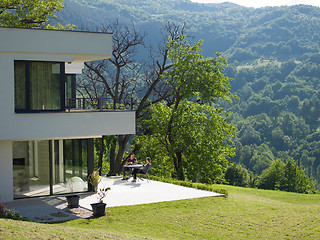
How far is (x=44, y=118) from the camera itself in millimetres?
17812

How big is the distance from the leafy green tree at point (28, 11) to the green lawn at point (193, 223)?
64.1ft

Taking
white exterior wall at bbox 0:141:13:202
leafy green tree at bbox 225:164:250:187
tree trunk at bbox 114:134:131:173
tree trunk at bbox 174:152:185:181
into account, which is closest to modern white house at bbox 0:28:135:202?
white exterior wall at bbox 0:141:13:202

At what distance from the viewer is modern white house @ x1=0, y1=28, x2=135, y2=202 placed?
57.1 feet

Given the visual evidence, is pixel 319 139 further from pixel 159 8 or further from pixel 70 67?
pixel 70 67

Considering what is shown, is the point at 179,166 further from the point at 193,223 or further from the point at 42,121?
the point at 193,223

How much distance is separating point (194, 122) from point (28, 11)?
14691 millimetres

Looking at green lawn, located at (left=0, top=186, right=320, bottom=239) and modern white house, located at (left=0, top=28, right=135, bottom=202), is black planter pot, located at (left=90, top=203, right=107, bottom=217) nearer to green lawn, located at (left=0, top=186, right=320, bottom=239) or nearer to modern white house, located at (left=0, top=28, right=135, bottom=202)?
green lawn, located at (left=0, top=186, right=320, bottom=239)

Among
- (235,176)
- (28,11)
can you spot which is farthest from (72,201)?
(235,176)

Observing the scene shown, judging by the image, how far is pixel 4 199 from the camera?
1808 cm

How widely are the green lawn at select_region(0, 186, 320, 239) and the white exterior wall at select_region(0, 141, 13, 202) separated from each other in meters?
4.57

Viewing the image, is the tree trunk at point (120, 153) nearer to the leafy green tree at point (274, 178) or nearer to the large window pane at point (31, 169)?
the large window pane at point (31, 169)

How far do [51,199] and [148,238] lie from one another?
7342 mm

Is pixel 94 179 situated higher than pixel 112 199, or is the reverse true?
pixel 94 179

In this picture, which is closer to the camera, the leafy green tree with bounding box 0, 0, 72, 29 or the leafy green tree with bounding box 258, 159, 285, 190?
the leafy green tree with bounding box 0, 0, 72, 29
